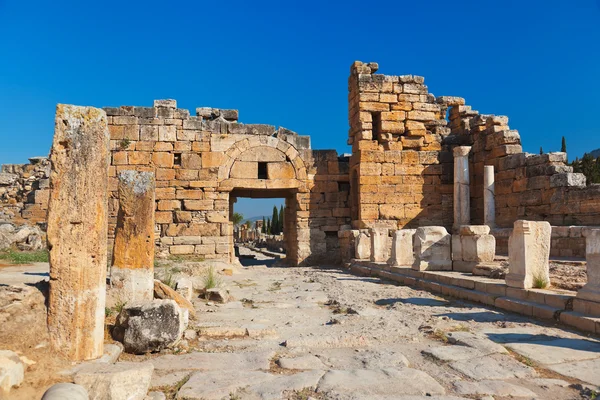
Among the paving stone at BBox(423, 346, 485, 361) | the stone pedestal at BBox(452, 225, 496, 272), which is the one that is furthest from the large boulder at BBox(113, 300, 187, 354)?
the stone pedestal at BBox(452, 225, 496, 272)

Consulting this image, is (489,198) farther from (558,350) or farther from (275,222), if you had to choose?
(275,222)

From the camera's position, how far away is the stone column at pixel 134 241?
19.7 ft

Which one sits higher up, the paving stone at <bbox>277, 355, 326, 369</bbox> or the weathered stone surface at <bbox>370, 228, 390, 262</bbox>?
the weathered stone surface at <bbox>370, 228, 390, 262</bbox>

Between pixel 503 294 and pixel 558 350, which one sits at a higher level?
pixel 503 294

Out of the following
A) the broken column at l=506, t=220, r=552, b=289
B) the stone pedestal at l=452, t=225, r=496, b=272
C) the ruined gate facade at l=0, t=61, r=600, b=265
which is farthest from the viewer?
the ruined gate facade at l=0, t=61, r=600, b=265

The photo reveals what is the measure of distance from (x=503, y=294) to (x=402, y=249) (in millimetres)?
4221

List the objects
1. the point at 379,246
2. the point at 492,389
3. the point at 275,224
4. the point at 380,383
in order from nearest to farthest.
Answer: the point at 492,389, the point at 380,383, the point at 379,246, the point at 275,224

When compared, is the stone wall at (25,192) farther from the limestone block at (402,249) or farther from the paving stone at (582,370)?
the paving stone at (582,370)

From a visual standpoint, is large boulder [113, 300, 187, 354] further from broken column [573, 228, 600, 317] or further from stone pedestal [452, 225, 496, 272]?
stone pedestal [452, 225, 496, 272]

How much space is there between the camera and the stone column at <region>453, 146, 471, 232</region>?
13953mm

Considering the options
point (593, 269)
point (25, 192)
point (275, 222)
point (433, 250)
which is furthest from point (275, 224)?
point (593, 269)

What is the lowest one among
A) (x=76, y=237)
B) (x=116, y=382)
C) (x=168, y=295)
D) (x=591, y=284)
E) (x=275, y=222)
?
(x=116, y=382)

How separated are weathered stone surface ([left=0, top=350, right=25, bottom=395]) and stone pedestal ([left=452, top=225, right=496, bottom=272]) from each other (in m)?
7.30

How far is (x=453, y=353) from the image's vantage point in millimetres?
4414
